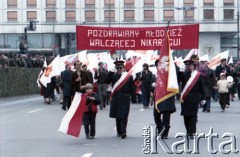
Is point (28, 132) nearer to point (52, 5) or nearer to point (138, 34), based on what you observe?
point (138, 34)

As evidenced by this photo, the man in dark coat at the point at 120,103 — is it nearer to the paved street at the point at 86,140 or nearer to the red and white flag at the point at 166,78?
the paved street at the point at 86,140

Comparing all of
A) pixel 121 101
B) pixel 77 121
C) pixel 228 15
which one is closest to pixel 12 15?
pixel 228 15

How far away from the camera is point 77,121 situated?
55.5 feet

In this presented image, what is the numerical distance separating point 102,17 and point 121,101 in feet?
252

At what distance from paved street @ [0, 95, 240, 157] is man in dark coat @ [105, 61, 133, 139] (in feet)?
0.98

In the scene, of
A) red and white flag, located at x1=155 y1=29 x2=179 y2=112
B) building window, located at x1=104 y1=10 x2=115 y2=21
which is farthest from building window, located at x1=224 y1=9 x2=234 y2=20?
red and white flag, located at x1=155 y1=29 x2=179 y2=112

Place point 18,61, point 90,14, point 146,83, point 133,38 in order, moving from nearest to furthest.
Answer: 1. point 133,38
2. point 146,83
3. point 18,61
4. point 90,14

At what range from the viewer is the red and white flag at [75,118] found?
662 inches

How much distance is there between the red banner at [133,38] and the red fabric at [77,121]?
377 centimetres

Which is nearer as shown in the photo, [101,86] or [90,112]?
[90,112]

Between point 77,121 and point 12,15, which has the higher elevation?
point 12,15

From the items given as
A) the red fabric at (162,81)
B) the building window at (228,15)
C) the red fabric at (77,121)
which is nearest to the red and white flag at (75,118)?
the red fabric at (77,121)

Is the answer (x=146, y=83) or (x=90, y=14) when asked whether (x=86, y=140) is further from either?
(x=90, y=14)

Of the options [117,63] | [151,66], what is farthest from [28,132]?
[151,66]
